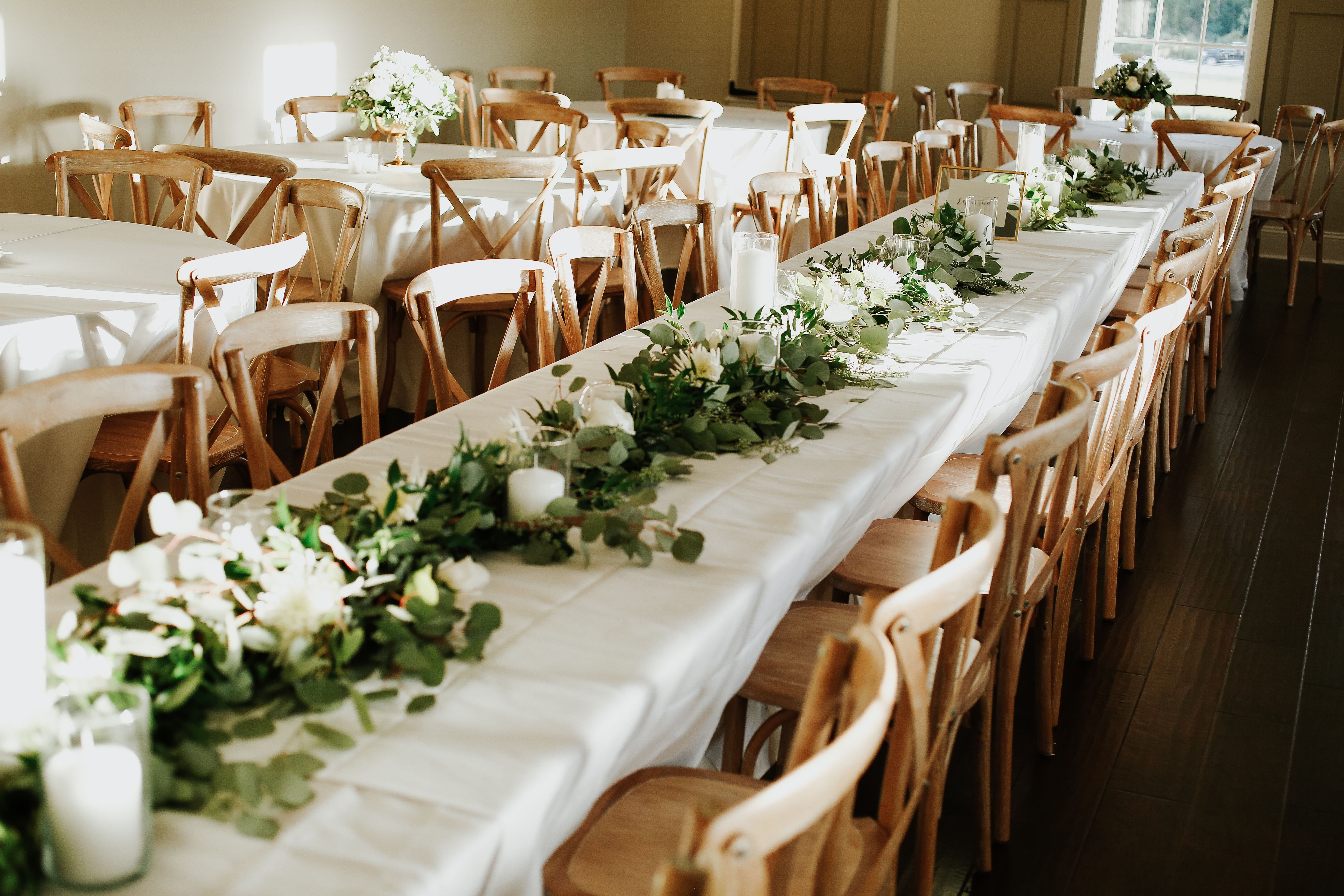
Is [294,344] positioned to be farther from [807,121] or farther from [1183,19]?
Answer: [1183,19]

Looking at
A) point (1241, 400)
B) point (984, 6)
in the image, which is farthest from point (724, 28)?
point (1241, 400)

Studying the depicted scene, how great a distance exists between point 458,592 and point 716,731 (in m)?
0.87

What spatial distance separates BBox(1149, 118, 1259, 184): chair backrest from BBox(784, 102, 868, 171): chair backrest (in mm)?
1475

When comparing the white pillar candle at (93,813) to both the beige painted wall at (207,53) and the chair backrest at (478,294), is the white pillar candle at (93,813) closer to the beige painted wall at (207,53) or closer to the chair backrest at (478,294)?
the chair backrest at (478,294)

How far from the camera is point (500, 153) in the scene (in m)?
5.23

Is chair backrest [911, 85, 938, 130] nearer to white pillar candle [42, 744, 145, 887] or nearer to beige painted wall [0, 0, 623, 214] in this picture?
beige painted wall [0, 0, 623, 214]

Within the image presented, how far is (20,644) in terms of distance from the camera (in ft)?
3.38

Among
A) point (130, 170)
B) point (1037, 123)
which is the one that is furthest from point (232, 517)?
point (1037, 123)

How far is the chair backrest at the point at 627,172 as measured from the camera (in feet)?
13.6

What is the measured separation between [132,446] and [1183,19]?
24.9ft

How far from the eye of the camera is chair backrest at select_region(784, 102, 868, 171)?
616 cm

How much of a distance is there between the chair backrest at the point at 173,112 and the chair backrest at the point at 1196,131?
4490 mm

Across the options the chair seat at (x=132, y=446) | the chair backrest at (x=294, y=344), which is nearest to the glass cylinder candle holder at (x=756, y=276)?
the chair backrest at (x=294, y=344)

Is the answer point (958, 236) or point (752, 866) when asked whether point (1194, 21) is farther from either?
point (752, 866)
